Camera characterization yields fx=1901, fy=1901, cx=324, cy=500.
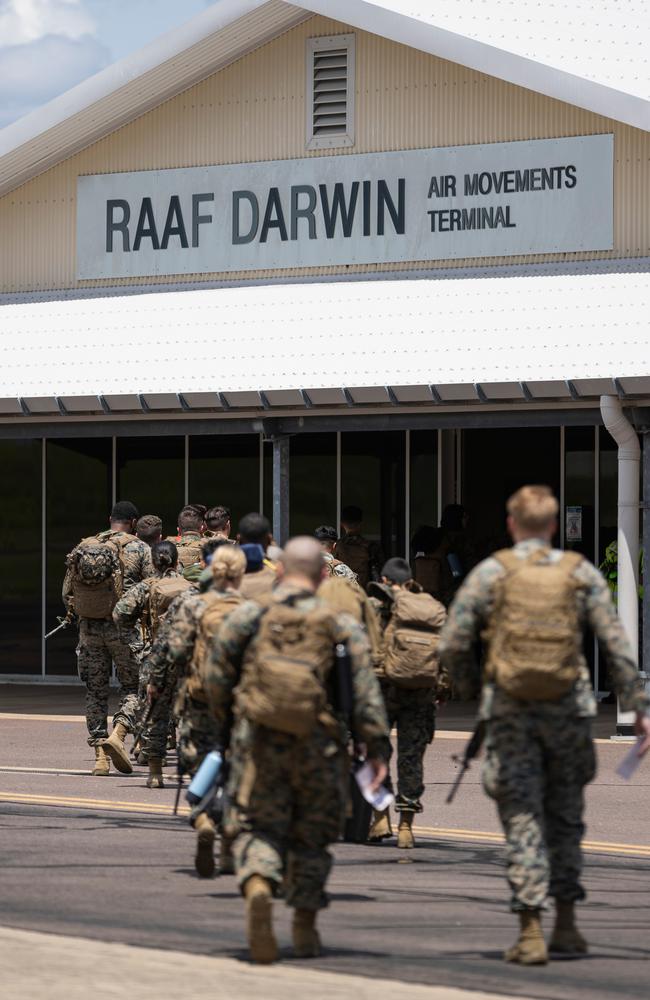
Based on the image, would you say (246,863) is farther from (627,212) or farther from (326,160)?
(326,160)

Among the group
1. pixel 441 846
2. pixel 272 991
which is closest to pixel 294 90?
pixel 441 846

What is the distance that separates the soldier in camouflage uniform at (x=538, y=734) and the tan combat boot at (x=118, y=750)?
707 centimetres

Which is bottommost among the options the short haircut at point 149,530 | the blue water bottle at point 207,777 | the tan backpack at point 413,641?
the blue water bottle at point 207,777

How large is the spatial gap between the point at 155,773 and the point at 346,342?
7.04 metres

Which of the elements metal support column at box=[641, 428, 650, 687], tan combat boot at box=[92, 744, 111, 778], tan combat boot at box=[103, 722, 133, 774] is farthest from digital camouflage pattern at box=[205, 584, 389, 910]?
metal support column at box=[641, 428, 650, 687]

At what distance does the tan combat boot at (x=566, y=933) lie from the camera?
8.04 metres

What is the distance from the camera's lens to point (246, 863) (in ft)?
24.7

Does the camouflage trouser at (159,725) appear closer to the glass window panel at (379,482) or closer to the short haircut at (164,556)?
the short haircut at (164,556)

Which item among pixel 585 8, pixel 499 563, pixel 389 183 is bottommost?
pixel 499 563

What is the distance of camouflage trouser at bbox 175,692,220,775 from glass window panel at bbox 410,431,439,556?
12602 mm

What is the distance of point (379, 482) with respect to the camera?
75.6 feet

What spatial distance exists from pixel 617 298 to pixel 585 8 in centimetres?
593

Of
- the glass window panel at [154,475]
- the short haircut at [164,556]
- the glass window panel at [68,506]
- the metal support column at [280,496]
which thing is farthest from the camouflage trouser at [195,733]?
the glass window panel at [68,506]

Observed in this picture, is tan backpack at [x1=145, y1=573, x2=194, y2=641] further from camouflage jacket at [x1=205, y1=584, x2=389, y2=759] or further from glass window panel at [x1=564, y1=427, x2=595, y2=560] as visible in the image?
glass window panel at [x1=564, y1=427, x2=595, y2=560]
